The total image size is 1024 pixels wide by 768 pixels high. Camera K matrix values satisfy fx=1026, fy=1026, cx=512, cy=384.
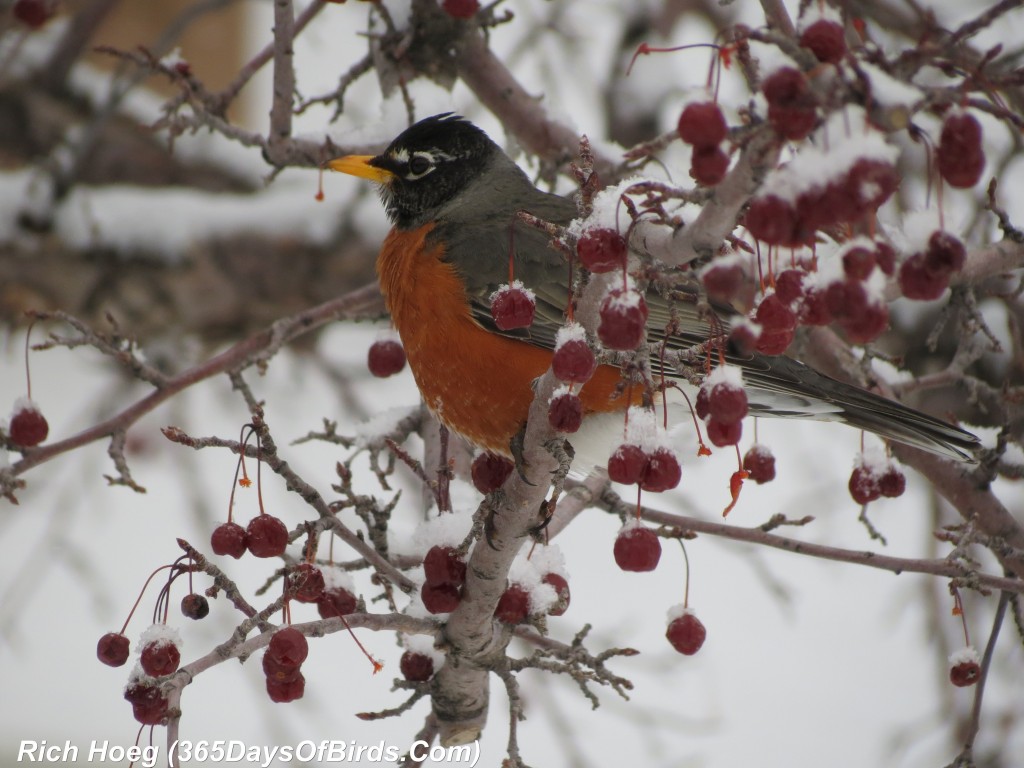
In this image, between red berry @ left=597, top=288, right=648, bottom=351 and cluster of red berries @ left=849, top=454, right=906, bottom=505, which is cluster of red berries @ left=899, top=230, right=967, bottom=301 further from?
cluster of red berries @ left=849, top=454, right=906, bottom=505

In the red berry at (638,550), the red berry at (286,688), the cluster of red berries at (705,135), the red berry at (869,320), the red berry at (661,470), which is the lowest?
the red berry at (286,688)

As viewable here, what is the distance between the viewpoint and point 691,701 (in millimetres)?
4516

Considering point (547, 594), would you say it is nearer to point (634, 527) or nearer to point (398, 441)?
point (634, 527)

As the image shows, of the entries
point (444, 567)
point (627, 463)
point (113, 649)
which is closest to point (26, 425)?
point (113, 649)

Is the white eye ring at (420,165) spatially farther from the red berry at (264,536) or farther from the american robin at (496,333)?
the red berry at (264,536)

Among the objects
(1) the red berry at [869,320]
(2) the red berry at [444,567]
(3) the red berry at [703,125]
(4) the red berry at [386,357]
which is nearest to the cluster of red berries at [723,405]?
(1) the red berry at [869,320]

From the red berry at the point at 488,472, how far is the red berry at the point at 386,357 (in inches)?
22.4

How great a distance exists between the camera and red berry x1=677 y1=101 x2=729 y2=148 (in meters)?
0.94

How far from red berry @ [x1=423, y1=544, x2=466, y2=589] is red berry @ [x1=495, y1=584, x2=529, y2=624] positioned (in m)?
0.10

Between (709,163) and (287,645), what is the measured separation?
0.78 metres

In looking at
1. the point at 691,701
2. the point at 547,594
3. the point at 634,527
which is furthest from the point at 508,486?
the point at 691,701

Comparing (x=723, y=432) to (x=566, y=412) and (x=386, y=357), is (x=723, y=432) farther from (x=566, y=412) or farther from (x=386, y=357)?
(x=386, y=357)

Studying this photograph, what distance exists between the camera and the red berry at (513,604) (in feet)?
5.63

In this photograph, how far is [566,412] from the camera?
1.22 metres
